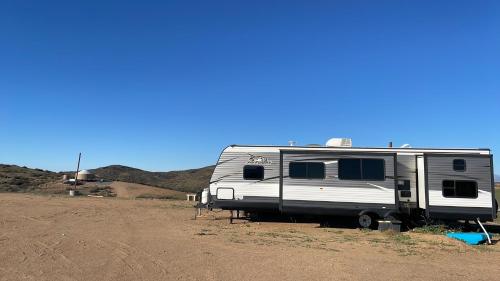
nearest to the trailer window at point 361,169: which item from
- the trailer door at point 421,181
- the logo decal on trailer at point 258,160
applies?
the trailer door at point 421,181

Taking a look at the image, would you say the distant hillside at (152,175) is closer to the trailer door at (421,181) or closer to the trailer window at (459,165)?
the trailer door at (421,181)

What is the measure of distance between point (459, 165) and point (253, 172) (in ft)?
24.2

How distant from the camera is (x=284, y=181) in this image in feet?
55.0

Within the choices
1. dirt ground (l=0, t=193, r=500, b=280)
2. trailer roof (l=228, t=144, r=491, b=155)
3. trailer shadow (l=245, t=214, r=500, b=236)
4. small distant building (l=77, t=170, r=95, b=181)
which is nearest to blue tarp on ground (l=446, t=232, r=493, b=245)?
dirt ground (l=0, t=193, r=500, b=280)

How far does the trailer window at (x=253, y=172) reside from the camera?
675 inches

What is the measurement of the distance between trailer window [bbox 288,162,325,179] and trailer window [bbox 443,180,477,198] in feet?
14.1

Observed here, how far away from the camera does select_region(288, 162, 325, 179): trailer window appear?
16.5 metres

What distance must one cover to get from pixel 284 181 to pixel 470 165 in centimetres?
652

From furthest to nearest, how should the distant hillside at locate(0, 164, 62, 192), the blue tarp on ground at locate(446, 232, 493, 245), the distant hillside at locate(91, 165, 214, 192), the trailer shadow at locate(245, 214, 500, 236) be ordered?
the distant hillside at locate(91, 165, 214, 192)
the distant hillside at locate(0, 164, 62, 192)
the trailer shadow at locate(245, 214, 500, 236)
the blue tarp on ground at locate(446, 232, 493, 245)

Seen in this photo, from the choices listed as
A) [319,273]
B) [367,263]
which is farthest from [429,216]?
[319,273]

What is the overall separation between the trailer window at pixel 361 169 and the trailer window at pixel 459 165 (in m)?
2.43

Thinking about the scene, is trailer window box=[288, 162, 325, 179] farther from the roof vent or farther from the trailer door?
the trailer door

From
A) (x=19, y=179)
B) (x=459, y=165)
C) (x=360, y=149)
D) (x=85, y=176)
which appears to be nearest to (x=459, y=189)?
(x=459, y=165)

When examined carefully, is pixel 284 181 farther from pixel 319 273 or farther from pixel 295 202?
pixel 319 273
